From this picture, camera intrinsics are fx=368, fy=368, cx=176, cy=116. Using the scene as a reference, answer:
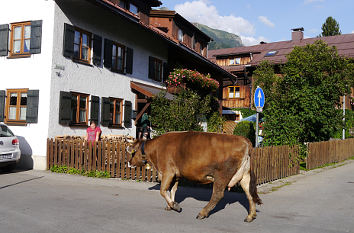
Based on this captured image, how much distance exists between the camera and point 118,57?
17.1 metres

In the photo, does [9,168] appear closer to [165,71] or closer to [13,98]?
[13,98]

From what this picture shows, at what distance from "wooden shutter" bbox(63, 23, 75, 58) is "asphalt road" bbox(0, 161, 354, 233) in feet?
17.0

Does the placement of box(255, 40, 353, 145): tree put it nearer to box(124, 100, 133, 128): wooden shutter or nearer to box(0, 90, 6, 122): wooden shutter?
box(124, 100, 133, 128): wooden shutter

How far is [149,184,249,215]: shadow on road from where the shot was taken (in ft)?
26.2

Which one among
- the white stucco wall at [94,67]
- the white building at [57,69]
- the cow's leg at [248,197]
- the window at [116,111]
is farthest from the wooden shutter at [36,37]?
the cow's leg at [248,197]

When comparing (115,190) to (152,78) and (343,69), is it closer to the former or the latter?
(152,78)

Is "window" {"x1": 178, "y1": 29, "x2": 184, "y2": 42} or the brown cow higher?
"window" {"x1": 178, "y1": 29, "x2": 184, "y2": 42}

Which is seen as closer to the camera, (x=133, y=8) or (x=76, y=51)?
(x=76, y=51)

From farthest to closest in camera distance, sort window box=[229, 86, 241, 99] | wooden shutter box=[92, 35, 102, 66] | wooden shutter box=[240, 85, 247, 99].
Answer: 1. window box=[229, 86, 241, 99]
2. wooden shutter box=[240, 85, 247, 99]
3. wooden shutter box=[92, 35, 102, 66]

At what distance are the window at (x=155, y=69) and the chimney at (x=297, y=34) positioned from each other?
30829 millimetres

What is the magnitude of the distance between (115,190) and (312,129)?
10.7 m

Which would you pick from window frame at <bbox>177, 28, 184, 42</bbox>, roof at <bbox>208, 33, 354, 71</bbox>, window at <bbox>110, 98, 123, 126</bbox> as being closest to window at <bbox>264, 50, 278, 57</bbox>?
roof at <bbox>208, 33, 354, 71</bbox>

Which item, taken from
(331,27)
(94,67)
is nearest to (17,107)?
(94,67)

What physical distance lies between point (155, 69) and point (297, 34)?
31.9 metres
